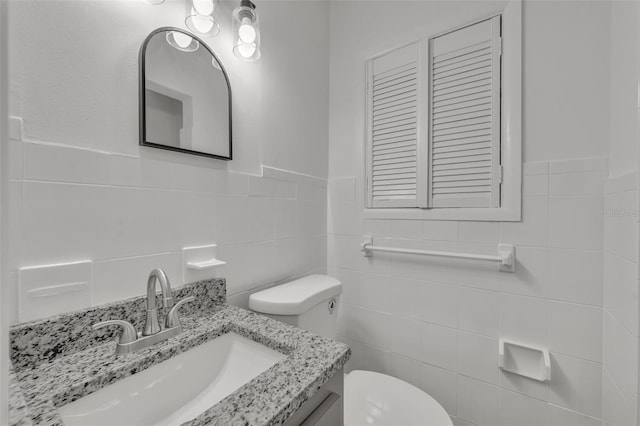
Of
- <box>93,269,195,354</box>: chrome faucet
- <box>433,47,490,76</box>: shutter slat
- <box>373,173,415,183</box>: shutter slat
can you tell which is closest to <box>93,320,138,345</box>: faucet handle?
<box>93,269,195,354</box>: chrome faucet

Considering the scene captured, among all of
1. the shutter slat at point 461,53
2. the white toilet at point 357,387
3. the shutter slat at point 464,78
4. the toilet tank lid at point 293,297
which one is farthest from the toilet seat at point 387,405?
the shutter slat at point 461,53

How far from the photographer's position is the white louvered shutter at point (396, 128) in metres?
1.33

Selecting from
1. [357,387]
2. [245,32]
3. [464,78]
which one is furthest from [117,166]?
[464,78]

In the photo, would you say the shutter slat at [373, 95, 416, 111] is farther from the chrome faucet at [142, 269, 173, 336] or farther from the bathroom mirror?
the chrome faucet at [142, 269, 173, 336]

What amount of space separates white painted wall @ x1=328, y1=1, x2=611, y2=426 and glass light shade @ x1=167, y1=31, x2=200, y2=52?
0.91m

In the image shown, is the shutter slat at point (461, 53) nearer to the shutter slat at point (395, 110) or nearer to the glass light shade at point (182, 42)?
the shutter slat at point (395, 110)

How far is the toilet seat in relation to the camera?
3.06 ft

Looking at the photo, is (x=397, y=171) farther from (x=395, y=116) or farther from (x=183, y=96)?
(x=183, y=96)

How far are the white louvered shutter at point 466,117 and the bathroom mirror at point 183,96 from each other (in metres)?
→ 0.96

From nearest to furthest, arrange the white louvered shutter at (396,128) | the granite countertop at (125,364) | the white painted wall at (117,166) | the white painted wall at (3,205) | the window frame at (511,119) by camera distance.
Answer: the white painted wall at (3,205) < the granite countertop at (125,364) < the white painted wall at (117,166) < the window frame at (511,119) < the white louvered shutter at (396,128)

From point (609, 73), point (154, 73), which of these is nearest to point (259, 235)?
point (154, 73)

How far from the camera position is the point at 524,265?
1.10 meters

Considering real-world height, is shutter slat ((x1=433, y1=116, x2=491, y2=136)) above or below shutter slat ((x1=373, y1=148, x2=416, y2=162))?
above

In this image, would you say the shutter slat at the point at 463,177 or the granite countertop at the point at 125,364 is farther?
the shutter slat at the point at 463,177
